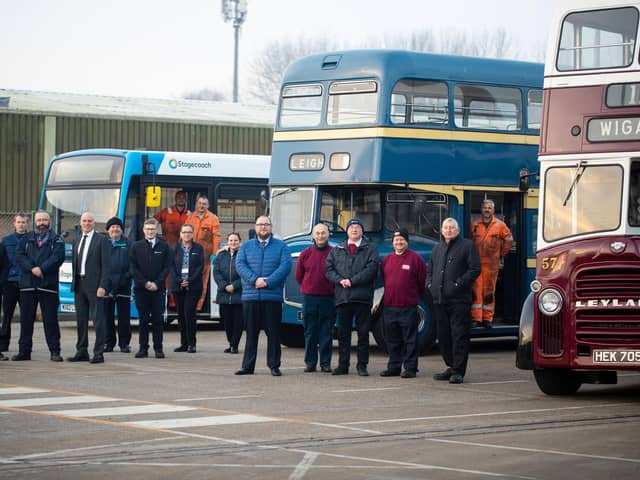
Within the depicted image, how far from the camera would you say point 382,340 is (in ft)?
63.2

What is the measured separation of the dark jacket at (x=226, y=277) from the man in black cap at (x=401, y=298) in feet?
11.5

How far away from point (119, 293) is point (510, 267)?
593cm

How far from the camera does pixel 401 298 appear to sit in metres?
16.3

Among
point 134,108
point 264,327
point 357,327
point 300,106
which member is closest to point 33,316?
point 264,327

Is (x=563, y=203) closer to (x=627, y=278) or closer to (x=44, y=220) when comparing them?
(x=627, y=278)

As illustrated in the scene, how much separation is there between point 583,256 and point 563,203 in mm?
641

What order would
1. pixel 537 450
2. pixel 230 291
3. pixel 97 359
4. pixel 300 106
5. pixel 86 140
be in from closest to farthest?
pixel 537 450, pixel 97 359, pixel 230 291, pixel 300 106, pixel 86 140

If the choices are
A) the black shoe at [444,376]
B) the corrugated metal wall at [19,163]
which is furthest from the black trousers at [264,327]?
the corrugated metal wall at [19,163]

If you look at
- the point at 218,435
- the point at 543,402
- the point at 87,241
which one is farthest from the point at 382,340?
the point at 218,435

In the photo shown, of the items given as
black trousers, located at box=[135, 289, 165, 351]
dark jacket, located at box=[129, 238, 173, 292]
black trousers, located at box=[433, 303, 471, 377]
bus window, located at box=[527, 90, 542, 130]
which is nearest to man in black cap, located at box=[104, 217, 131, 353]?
dark jacket, located at box=[129, 238, 173, 292]

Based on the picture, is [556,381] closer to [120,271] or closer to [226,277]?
[226,277]

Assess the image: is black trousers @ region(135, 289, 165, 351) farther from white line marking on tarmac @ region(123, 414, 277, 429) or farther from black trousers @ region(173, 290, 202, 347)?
white line marking on tarmac @ region(123, 414, 277, 429)

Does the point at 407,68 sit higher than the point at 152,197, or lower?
higher

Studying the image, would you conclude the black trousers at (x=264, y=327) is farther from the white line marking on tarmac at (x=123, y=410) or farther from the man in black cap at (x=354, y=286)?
the white line marking on tarmac at (x=123, y=410)
